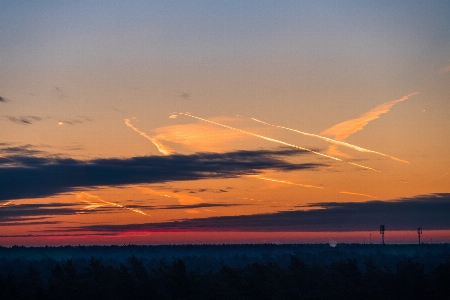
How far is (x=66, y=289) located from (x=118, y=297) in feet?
45.3

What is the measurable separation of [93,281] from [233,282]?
36.1 metres

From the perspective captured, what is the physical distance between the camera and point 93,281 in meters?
155

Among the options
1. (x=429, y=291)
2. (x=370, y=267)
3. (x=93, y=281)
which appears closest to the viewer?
(x=429, y=291)

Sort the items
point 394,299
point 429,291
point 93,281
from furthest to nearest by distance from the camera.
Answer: point 93,281 < point 394,299 < point 429,291

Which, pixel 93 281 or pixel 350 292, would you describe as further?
pixel 93 281

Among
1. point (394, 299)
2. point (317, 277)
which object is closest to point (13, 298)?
point (317, 277)

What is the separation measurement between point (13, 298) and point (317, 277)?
75.0 metres

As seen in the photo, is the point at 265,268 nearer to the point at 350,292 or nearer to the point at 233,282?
the point at 233,282

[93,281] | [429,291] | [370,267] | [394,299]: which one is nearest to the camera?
[429,291]

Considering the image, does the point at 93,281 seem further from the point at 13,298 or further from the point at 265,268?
the point at 265,268

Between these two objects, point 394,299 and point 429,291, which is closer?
point 429,291

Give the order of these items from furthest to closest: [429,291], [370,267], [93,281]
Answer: [370,267]
[93,281]
[429,291]

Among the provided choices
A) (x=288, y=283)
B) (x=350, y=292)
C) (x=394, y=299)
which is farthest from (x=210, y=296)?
(x=394, y=299)

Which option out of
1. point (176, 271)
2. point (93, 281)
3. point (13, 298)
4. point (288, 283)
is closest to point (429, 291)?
point (288, 283)
